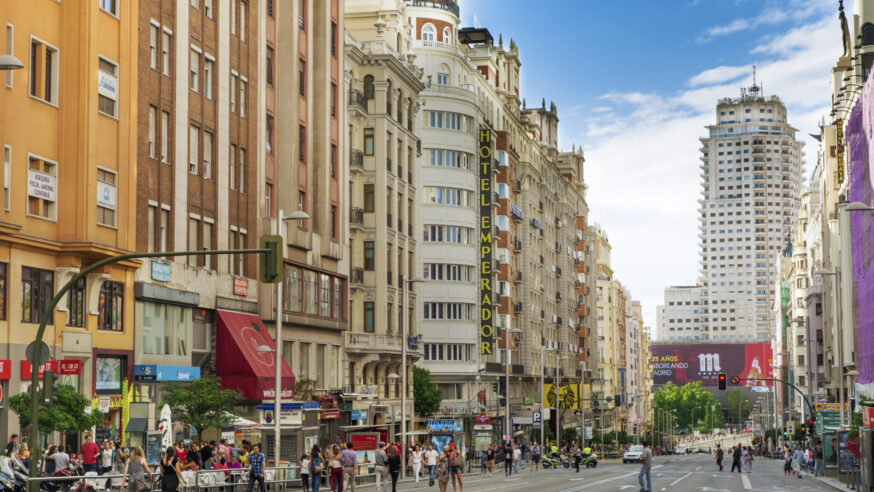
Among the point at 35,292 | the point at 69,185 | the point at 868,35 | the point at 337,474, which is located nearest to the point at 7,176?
the point at 69,185

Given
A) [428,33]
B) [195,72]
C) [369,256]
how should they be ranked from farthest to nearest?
1. [428,33]
2. [369,256]
3. [195,72]

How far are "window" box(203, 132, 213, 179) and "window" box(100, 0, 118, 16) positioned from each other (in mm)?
8700

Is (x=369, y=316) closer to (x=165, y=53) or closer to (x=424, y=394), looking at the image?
(x=424, y=394)

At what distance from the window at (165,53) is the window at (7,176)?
10879 mm

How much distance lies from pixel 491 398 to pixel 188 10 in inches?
2216

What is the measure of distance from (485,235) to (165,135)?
51.2m

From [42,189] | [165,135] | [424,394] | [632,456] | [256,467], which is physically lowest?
[632,456]

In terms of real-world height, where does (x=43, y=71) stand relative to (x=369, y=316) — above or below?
above

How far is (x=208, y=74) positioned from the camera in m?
50.7

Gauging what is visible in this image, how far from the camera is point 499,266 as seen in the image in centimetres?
10200

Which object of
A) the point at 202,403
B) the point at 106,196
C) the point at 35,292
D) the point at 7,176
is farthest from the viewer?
the point at 202,403

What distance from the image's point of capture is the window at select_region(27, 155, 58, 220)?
3784cm

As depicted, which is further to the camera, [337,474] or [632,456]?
[632,456]

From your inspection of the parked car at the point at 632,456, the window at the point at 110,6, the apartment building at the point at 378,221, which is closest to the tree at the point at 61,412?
the window at the point at 110,6
